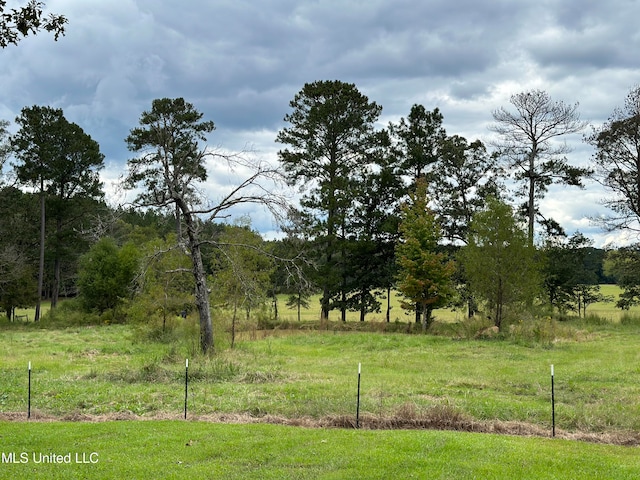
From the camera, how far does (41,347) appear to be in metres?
22.1

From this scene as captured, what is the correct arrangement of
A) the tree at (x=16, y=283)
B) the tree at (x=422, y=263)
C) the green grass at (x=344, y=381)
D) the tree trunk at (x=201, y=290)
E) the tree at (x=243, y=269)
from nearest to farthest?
the green grass at (x=344, y=381), the tree trunk at (x=201, y=290), the tree at (x=243, y=269), the tree at (x=422, y=263), the tree at (x=16, y=283)

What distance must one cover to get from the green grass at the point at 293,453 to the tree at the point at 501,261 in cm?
1780

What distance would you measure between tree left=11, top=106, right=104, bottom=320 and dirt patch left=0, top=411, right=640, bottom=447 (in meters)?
29.1

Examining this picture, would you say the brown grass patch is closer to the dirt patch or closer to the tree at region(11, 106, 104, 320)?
the dirt patch

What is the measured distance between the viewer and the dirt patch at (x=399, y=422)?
8586 millimetres

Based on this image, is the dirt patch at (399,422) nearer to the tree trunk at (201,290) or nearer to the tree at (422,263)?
the tree trunk at (201,290)

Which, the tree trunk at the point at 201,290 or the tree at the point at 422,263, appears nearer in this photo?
the tree trunk at the point at 201,290

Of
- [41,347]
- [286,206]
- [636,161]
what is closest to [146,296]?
[41,347]

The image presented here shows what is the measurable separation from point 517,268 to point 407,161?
12.6 m

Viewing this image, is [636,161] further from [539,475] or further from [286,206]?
[539,475]

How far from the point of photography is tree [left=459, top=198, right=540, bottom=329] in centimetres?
2497

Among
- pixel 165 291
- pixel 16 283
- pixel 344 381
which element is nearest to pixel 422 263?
pixel 165 291

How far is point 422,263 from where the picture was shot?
29391 mm

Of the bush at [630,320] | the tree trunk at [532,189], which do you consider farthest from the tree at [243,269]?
the bush at [630,320]
